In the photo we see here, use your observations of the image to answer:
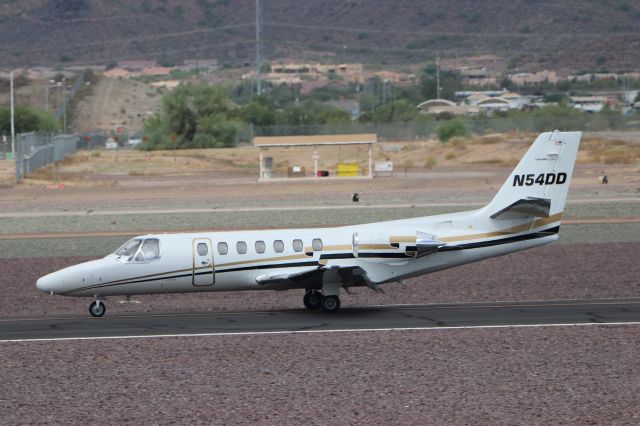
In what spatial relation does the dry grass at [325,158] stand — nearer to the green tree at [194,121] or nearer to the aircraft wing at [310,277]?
the green tree at [194,121]

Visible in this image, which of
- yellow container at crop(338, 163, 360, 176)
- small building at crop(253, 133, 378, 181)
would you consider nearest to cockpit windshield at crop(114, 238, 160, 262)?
small building at crop(253, 133, 378, 181)

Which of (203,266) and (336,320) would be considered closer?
(336,320)

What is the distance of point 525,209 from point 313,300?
5.07 metres

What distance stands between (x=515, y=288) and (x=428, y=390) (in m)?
11.9

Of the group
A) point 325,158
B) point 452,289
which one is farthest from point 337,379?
point 325,158

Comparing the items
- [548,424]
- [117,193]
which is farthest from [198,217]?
[548,424]

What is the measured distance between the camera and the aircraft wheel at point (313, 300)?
25.3 m

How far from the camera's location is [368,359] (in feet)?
64.5

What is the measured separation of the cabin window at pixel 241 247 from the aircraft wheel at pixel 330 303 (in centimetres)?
201

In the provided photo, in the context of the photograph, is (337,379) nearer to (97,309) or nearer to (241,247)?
(241,247)

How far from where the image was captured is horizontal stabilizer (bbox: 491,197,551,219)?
24.8 metres

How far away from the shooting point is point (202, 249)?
965 inches

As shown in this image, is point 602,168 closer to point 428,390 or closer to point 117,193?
point 117,193

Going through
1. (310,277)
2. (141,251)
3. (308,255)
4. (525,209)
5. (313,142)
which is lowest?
(310,277)
